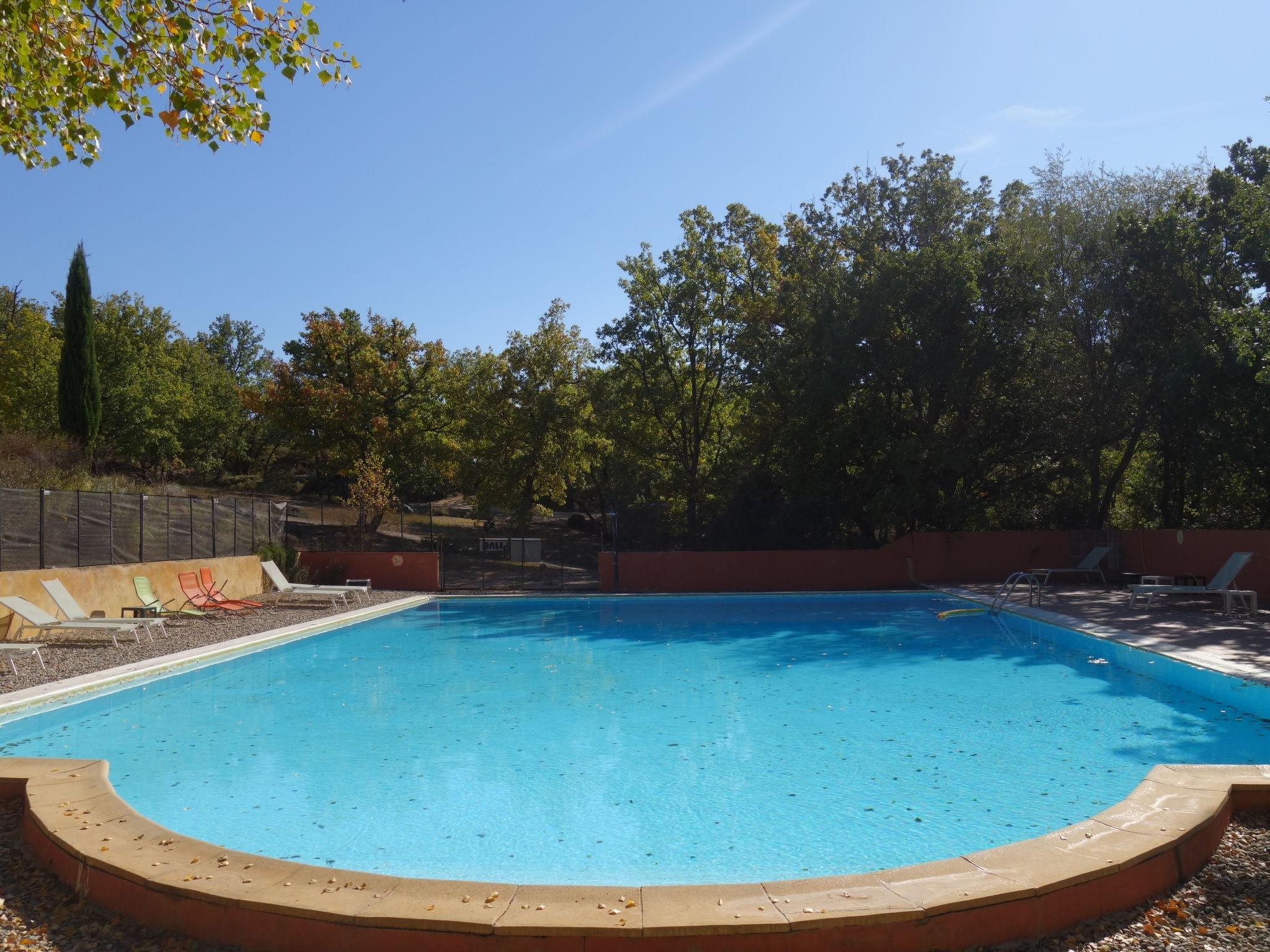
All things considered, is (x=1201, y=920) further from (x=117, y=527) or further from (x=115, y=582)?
(x=117, y=527)

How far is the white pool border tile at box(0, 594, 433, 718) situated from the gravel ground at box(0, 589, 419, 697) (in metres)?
0.21

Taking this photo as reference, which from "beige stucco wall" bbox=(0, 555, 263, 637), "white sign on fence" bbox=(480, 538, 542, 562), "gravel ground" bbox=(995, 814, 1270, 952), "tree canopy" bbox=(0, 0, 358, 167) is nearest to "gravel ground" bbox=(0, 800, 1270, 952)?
"gravel ground" bbox=(995, 814, 1270, 952)

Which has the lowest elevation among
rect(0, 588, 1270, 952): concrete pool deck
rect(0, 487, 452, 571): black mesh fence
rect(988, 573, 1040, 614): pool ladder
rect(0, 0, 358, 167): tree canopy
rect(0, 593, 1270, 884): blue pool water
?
rect(0, 593, 1270, 884): blue pool water

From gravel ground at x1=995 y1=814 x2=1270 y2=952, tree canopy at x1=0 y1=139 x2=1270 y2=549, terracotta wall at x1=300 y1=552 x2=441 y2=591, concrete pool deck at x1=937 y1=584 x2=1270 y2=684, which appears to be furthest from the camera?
terracotta wall at x1=300 y1=552 x2=441 y2=591

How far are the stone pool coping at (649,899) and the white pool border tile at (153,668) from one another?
5517 mm

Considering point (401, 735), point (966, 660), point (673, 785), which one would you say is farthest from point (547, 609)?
point (673, 785)

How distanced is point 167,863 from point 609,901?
2034mm

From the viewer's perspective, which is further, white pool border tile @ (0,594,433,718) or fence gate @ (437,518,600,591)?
fence gate @ (437,518,600,591)

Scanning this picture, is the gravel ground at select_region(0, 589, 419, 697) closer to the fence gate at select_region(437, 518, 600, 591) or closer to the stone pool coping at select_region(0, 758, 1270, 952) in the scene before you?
the stone pool coping at select_region(0, 758, 1270, 952)

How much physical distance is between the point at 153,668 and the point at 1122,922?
35.4 ft

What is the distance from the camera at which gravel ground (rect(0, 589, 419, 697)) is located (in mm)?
10172

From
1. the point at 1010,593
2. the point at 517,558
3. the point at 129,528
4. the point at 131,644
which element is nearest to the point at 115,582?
the point at 129,528

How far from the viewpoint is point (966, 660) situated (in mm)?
12344

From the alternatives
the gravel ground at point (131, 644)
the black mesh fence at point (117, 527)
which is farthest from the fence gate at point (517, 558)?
the gravel ground at point (131, 644)
